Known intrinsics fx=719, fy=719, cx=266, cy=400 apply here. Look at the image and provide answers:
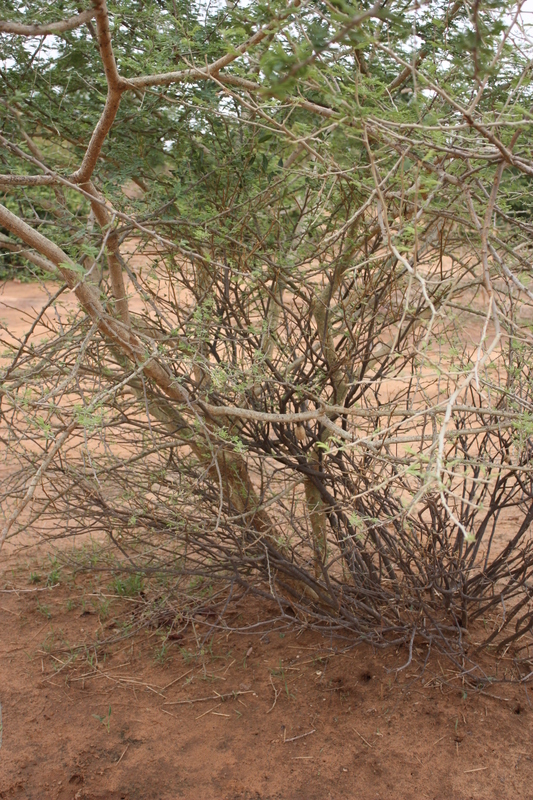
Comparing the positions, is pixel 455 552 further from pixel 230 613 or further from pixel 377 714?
pixel 230 613

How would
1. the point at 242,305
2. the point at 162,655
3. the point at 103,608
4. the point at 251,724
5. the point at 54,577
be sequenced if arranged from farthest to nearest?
the point at 54,577 < the point at 103,608 < the point at 162,655 < the point at 242,305 < the point at 251,724

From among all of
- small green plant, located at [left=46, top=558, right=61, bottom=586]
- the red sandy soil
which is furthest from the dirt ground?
small green plant, located at [left=46, top=558, right=61, bottom=586]

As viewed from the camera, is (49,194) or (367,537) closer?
(367,537)

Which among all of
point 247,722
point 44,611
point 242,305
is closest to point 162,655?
point 247,722

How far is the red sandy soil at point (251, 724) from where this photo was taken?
8.82 feet

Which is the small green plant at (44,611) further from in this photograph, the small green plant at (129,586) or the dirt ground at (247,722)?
the small green plant at (129,586)

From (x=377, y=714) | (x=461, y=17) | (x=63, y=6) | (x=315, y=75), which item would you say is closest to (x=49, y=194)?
(x=63, y=6)

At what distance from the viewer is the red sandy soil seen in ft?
8.82

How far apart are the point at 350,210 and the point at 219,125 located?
2.17 ft

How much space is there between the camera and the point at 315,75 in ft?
5.86

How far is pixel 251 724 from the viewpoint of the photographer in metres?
2.96

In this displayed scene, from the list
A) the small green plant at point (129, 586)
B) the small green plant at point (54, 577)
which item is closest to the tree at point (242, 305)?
the small green plant at point (129, 586)

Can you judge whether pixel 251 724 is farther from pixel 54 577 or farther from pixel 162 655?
pixel 54 577

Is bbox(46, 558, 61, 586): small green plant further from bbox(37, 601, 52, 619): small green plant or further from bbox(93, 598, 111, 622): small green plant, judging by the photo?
bbox(93, 598, 111, 622): small green plant
